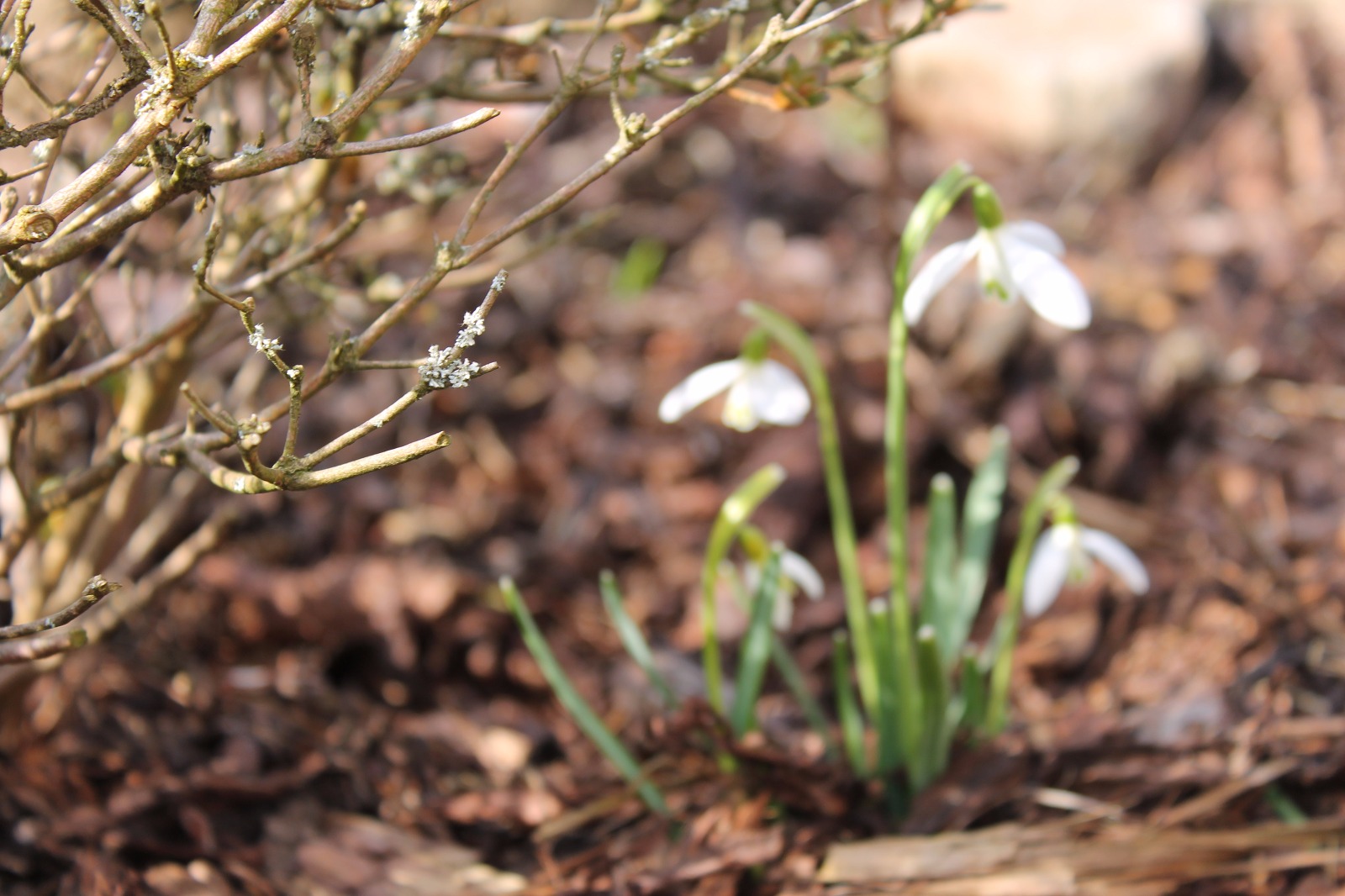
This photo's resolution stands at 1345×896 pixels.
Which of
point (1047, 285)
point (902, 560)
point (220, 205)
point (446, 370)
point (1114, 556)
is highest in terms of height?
point (220, 205)

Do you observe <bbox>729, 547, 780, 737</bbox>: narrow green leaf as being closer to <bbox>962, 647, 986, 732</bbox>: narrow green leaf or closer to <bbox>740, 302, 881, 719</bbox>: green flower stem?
<bbox>740, 302, 881, 719</bbox>: green flower stem

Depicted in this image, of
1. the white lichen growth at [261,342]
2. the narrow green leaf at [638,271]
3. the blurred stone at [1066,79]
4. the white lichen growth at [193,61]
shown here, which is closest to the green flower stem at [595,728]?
the white lichen growth at [261,342]

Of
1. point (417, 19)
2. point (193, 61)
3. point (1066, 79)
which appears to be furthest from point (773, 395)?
point (1066, 79)

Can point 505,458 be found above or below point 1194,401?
above

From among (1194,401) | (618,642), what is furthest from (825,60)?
(1194,401)

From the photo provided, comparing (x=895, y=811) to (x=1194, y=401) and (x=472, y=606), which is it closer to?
(x=472, y=606)

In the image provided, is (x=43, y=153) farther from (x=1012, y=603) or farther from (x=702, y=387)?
(x=1012, y=603)

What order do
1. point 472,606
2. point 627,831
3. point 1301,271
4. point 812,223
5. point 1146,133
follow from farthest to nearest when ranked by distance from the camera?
point 1146,133
point 812,223
point 1301,271
point 472,606
point 627,831
